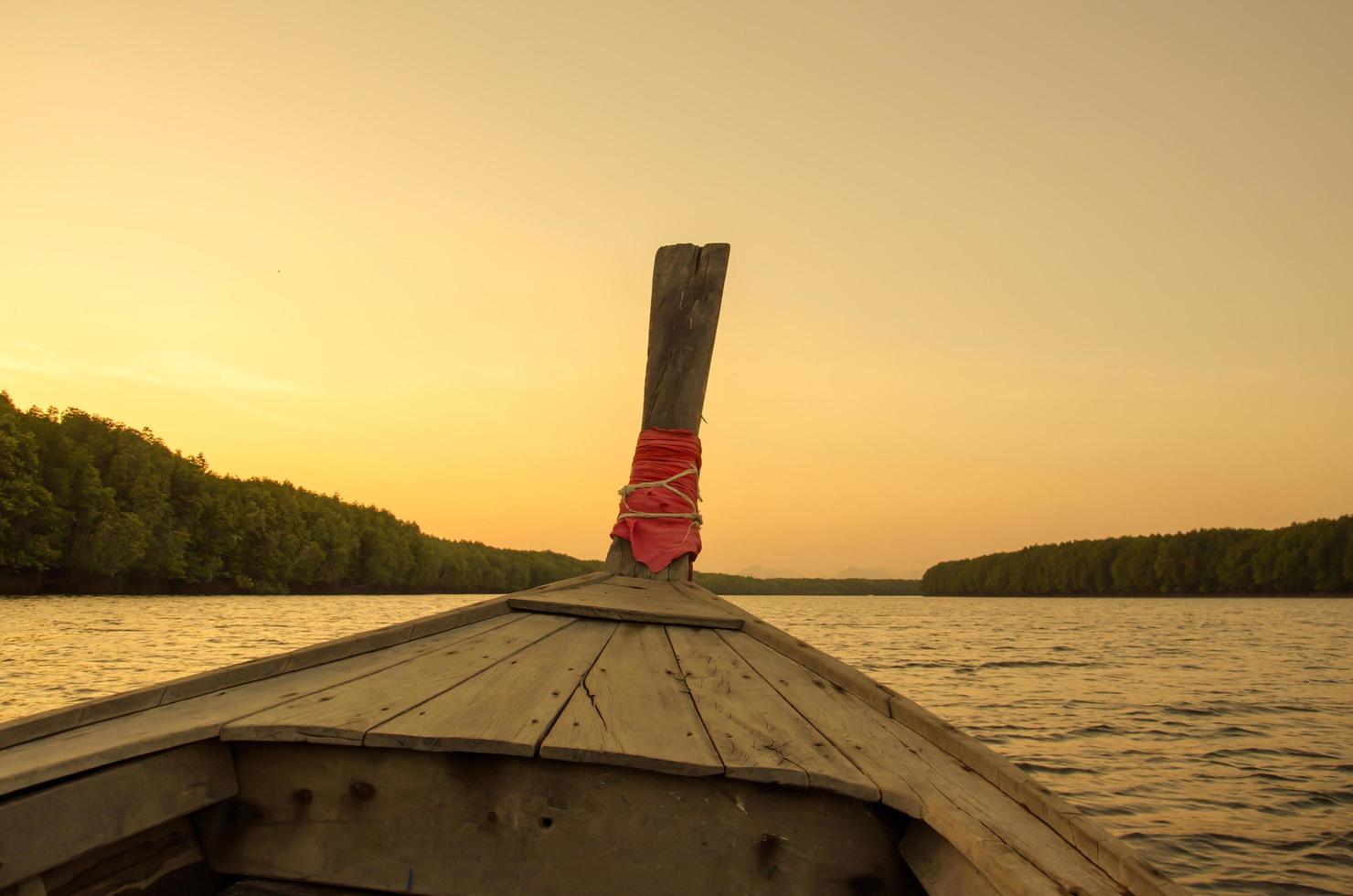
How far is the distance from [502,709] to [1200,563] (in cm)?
10786

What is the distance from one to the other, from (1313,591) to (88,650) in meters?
104

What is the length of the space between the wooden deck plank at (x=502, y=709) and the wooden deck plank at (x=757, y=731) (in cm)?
39

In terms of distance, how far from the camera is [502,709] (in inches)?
78.0

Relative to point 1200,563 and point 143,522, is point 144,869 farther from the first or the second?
point 1200,563

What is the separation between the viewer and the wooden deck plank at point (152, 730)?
150cm

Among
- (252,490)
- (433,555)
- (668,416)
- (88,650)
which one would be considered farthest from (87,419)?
(668,416)

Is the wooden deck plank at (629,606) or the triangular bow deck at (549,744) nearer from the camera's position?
the triangular bow deck at (549,744)

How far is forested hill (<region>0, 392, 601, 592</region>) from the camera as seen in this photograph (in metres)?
41.7

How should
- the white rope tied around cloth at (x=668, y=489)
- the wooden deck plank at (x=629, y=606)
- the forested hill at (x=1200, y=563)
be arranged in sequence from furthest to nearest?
the forested hill at (x=1200, y=563)
the white rope tied around cloth at (x=668, y=489)
the wooden deck plank at (x=629, y=606)

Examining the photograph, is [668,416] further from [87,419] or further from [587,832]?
[87,419]

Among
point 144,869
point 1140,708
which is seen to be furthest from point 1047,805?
point 1140,708

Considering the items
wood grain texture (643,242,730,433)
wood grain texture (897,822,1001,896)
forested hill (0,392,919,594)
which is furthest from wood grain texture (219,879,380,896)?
forested hill (0,392,919,594)

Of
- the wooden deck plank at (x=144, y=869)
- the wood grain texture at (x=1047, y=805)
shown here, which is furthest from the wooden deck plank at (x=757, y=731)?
the wooden deck plank at (x=144, y=869)

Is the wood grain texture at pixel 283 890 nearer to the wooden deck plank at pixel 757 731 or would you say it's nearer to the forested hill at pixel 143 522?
the wooden deck plank at pixel 757 731
